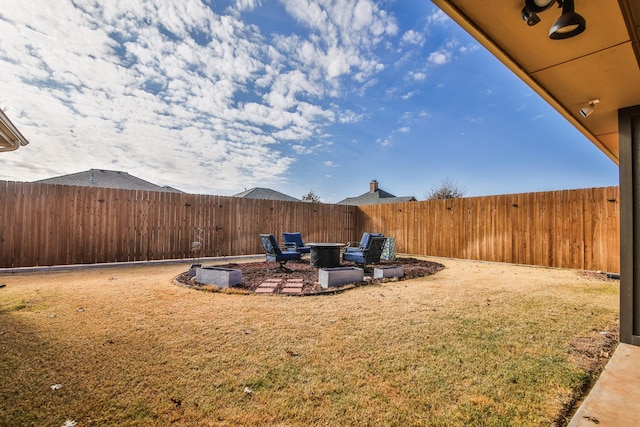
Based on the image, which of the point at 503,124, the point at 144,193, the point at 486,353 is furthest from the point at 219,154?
the point at 503,124

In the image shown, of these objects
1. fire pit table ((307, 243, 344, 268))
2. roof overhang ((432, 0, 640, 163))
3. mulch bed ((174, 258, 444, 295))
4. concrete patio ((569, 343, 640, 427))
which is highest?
roof overhang ((432, 0, 640, 163))

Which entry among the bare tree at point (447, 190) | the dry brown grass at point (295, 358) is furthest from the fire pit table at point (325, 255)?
the bare tree at point (447, 190)

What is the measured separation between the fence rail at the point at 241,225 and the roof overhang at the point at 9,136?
293 cm

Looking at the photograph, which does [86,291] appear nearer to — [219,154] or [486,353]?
[486,353]

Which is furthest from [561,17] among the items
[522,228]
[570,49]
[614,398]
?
[522,228]

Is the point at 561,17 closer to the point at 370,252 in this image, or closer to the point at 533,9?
the point at 533,9

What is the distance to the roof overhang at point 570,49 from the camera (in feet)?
5.50

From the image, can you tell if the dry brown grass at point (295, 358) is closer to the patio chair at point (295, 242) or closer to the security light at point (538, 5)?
the security light at point (538, 5)

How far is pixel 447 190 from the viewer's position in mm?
24781

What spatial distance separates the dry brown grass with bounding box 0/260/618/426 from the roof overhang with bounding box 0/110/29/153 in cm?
257

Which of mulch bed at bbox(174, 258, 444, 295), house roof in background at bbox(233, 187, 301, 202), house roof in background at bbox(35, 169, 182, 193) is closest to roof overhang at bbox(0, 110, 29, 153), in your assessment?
mulch bed at bbox(174, 258, 444, 295)

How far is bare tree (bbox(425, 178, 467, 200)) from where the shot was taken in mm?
24453

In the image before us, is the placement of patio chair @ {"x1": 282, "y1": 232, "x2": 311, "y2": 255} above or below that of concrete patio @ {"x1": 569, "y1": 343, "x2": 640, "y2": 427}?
above

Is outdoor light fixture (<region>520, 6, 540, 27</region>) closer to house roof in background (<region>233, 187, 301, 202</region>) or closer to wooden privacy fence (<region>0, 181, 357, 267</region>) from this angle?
wooden privacy fence (<region>0, 181, 357, 267</region>)
